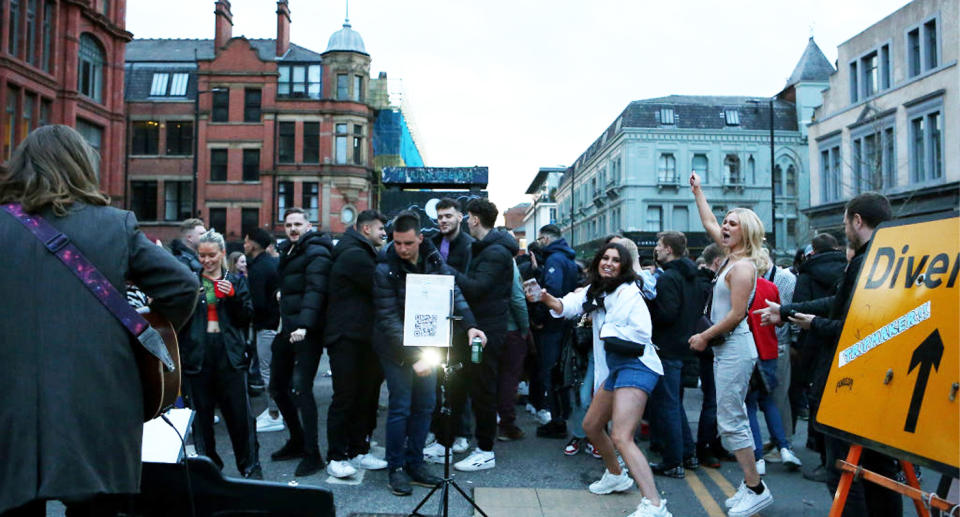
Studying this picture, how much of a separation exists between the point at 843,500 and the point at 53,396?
3.26 m

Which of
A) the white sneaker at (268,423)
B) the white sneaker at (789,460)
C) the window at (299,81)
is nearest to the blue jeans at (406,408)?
the white sneaker at (268,423)

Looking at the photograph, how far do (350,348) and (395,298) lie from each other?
2.45 ft

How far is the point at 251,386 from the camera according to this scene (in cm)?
878

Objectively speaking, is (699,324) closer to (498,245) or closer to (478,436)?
(498,245)

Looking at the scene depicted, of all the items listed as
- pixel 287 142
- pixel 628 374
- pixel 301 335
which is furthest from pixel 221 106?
pixel 628 374

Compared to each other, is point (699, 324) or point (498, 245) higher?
point (498, 245)

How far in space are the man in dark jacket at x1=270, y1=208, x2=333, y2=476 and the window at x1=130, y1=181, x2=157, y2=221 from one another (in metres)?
37.9

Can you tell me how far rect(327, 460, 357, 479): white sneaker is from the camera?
5.34 metres

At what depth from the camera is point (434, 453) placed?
641 centimetres

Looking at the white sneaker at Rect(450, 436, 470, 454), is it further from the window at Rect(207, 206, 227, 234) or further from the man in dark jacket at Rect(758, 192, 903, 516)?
the window at Rect(207, 206, 227, 234)

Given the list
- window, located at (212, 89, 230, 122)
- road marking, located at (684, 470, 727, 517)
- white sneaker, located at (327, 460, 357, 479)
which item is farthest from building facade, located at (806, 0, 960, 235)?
window, located at (212, 89, 230, 122)

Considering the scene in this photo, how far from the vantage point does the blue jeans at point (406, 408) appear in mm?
5207

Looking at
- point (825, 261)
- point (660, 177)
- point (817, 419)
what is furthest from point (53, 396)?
point (660, 177)

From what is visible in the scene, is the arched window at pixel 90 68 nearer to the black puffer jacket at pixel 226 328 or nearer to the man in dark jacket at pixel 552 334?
the man in dark jacket at pixel 552 334
